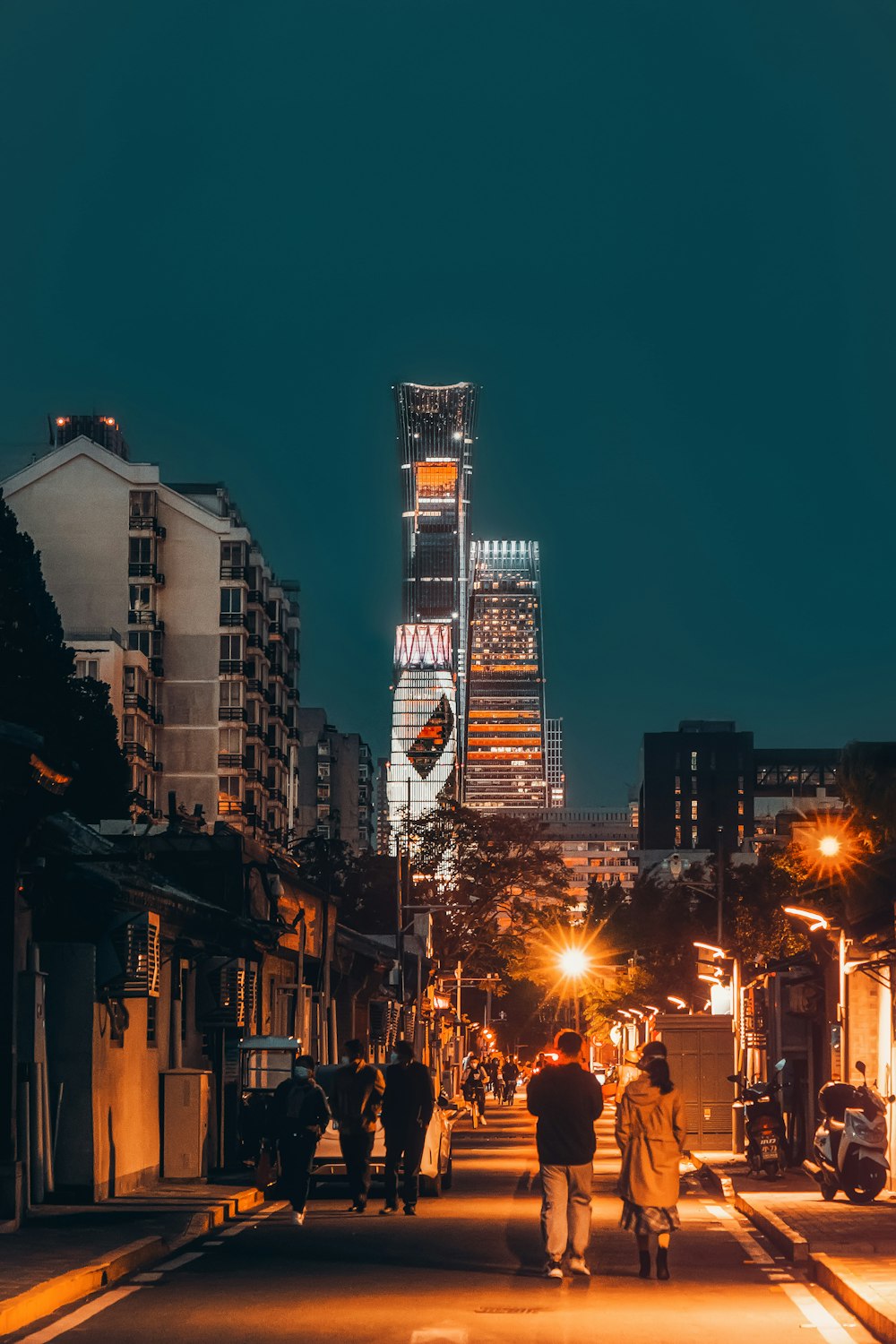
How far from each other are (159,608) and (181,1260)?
9892 cm

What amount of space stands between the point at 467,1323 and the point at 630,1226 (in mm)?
3775

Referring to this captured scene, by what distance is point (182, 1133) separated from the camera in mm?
29281

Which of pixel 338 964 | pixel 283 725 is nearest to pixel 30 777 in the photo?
pixel 338 964

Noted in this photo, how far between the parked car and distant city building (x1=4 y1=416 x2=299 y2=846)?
78.8 metres

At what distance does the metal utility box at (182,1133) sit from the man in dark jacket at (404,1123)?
609cm

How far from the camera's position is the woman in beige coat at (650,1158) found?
16.7 m

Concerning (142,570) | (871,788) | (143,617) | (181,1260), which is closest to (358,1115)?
(181,1260)

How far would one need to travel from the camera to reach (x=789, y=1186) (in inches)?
1123

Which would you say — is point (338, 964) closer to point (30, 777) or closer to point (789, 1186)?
point (789, 1186)

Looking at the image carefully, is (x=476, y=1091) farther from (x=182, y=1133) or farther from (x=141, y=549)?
(x=141, y=549)

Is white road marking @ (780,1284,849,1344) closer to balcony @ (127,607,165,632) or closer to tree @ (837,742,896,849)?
tree @ (837,742,896,849)

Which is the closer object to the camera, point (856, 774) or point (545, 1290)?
point (545, 1290)

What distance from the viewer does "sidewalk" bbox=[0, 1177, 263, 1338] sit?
14.6 meters

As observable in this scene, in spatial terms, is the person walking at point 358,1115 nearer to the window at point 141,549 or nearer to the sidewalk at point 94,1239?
the sidewalk at point 94,1239
